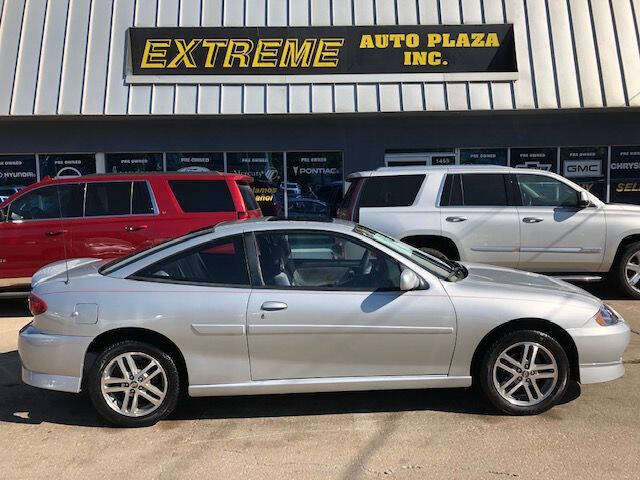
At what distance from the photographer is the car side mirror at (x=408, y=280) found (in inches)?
155

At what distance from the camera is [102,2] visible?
11492 millimetres

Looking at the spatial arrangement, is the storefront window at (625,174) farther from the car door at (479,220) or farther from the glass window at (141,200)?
the glass window at (141,200)

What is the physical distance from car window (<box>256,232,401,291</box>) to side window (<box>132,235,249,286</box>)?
161mm

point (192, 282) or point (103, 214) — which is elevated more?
point (103, 214)

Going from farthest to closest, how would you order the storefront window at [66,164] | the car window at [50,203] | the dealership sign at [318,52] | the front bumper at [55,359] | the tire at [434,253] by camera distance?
1. the storefront window at [66,164]
2. the dealership sign at [318,52]
3. the car window at [50,203]
4. the tire at [434,253]
5. the front bumper at [55,359]

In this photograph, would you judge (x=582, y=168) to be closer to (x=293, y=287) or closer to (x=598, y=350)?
(x=598, y=350)

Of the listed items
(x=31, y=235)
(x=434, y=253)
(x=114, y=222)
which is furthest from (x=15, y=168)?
(x=434, y=253)

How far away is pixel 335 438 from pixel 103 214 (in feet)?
16.2

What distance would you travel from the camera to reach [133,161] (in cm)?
1201

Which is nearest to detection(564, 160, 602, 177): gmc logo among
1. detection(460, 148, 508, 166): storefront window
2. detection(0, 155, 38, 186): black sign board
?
detection(460, 148, 508, 166): storefront window

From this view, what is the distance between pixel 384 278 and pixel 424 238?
12.0 feet

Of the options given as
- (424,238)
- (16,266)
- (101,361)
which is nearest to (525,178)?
(424,238)

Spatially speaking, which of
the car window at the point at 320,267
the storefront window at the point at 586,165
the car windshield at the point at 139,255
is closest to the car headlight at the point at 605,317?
the car window at the point at 320,267

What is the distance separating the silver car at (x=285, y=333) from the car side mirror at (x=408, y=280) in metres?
0.01
